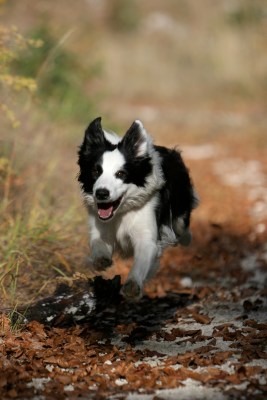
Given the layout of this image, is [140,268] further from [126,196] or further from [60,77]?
[60,77]

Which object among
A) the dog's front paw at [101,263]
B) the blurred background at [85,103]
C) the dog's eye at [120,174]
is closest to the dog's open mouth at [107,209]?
the dog's eye at [120,174]

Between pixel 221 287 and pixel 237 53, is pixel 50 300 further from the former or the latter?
pixel 237 53

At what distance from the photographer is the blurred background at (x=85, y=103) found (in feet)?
20.9

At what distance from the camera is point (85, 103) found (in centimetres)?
1218

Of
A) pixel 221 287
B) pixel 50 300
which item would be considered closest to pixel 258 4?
pixel 221 287

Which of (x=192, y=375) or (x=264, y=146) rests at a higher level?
(x=264, y=146)

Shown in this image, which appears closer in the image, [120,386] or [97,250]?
[120,386]

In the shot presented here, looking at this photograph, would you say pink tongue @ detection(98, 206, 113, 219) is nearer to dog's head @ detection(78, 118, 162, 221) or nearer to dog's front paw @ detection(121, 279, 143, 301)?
dog's head @ detection(78, 118, 162, 221)

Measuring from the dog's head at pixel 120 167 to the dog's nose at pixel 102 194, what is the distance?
0.16 metres

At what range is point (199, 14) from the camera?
1618 inches

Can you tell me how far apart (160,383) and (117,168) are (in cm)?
156

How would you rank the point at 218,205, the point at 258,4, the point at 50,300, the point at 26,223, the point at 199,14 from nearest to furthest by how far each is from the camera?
1. the point at 50,300
2. the point at 26,223
3. the point at 218,205
4. the point at 258,4
5. the point at 199,14

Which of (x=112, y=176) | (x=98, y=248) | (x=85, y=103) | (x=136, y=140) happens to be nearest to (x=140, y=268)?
(x=98, y=248)

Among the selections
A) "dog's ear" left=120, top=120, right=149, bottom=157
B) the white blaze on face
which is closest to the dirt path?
the white blaze on face
